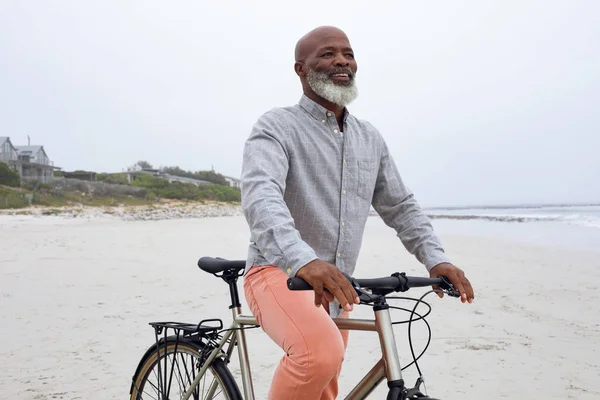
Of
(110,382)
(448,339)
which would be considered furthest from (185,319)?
(448,339)

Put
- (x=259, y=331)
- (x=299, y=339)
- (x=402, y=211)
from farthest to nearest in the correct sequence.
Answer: (x=259, y=331)
(x=402, y=211)
(x=299, y=339)

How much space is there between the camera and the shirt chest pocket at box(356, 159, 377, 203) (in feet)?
7.02

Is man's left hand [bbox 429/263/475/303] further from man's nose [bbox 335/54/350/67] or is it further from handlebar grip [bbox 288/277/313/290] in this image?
man's nose [bbox 335/54/350/67]

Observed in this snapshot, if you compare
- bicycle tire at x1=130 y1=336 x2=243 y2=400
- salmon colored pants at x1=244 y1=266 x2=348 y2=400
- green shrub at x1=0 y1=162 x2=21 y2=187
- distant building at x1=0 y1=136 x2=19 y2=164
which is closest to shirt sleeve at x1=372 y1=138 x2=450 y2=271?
salmon colored pants at x1=244 y1=266 x2=348 y2=400

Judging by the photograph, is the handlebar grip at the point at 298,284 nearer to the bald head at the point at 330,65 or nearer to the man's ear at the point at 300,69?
the bald head at the point at 330,65

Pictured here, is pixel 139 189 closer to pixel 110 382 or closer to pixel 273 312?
pixel 110 382

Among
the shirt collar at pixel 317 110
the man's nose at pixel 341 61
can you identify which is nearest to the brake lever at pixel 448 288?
the shirt collar at pixel 317 110

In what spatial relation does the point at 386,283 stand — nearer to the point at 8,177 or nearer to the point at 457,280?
the point at 457,280

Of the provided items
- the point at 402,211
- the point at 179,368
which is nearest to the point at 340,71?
the point at 402,211

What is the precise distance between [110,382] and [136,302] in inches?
111

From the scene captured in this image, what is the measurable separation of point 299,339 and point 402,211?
83 cm

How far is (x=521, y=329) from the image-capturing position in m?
5.74

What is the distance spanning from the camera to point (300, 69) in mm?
2260

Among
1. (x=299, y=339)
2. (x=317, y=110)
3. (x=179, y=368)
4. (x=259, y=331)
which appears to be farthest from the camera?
(x=259, y=331)
